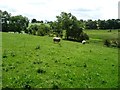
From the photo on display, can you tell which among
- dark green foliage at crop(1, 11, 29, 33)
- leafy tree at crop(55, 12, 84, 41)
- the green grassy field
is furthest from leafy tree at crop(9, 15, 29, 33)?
the green grassy field

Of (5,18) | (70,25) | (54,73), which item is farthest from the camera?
(5,18)

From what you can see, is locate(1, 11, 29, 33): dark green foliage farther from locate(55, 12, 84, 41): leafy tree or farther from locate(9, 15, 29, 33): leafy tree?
locate(55, 12, 84, 41): leafy tree

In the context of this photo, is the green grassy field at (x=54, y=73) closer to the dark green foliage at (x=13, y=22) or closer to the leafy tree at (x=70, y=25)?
the leafy tree at (x=70, y=25)

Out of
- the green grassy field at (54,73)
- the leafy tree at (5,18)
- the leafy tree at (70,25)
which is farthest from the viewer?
the leafy tree at (5,18)

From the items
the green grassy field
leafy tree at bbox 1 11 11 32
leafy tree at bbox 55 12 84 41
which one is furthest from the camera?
leafy tree at bbox 1 11 11 32

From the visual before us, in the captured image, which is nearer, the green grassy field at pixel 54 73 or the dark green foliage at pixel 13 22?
the green grassy field at pixel 54 73

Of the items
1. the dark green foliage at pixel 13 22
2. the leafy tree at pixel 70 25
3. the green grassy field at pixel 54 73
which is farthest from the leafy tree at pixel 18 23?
the green grassy field at pixel 54 73

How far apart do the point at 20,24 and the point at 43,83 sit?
132 meters

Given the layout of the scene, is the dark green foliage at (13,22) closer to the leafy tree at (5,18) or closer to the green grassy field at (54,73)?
the leafy tree at (5,18)

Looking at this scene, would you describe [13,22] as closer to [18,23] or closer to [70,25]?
[18,23]

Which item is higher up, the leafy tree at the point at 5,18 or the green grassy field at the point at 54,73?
the leafy tree at the point at 5,18

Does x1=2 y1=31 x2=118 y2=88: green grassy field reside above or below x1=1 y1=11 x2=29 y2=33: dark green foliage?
below

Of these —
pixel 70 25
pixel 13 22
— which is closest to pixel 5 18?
pixel 13 22

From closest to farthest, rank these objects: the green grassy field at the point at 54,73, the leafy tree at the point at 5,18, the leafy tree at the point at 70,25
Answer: the green grassy field at the point at 54,73, the leafy tree at the point at 70,25, the leafy tree at the point at 5,18
